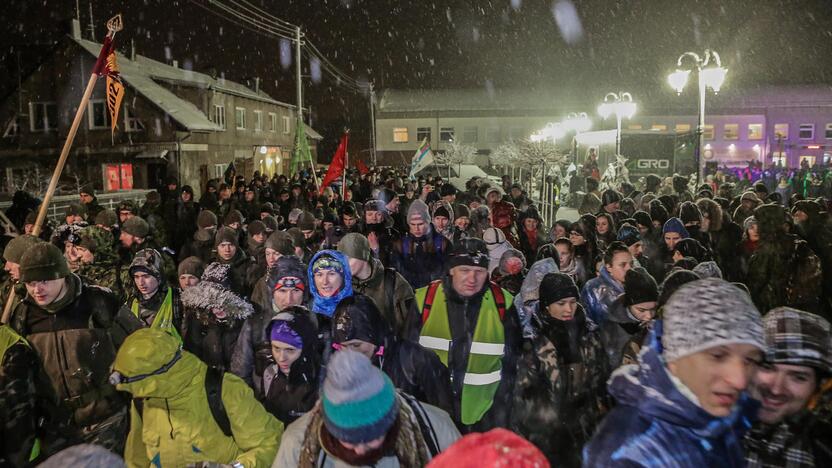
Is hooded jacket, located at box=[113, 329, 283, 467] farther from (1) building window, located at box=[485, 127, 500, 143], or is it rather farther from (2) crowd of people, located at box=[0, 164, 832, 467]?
(1) building window, located at box=[485, 127, 500, 143]

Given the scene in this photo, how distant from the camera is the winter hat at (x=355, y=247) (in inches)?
212

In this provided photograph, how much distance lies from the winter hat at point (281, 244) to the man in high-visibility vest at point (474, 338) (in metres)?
2.50

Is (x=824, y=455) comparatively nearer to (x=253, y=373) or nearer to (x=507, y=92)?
(x=253, y=373)

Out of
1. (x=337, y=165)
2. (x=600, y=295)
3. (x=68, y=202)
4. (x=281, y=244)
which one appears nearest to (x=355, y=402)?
(x=600, y=295)

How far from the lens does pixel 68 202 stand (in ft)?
52.3

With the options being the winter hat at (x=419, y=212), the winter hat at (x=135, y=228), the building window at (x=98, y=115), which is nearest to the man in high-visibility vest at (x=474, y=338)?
the winter hat at (x=419, y=212)

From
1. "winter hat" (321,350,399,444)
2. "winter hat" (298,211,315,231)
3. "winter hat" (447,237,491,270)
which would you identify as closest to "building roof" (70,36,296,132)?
"winter hat" (298,211,315,231)

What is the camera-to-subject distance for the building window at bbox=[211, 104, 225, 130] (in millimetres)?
34062

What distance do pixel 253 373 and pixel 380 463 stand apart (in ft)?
6.75

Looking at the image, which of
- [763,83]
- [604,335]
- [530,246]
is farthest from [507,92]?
[604,335]

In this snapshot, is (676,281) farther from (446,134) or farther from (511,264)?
(446,134)

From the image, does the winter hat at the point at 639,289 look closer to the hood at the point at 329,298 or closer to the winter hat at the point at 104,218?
the hood at the point at 329,298

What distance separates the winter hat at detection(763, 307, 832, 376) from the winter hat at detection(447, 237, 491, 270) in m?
2.01

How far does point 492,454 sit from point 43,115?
36.1 m
